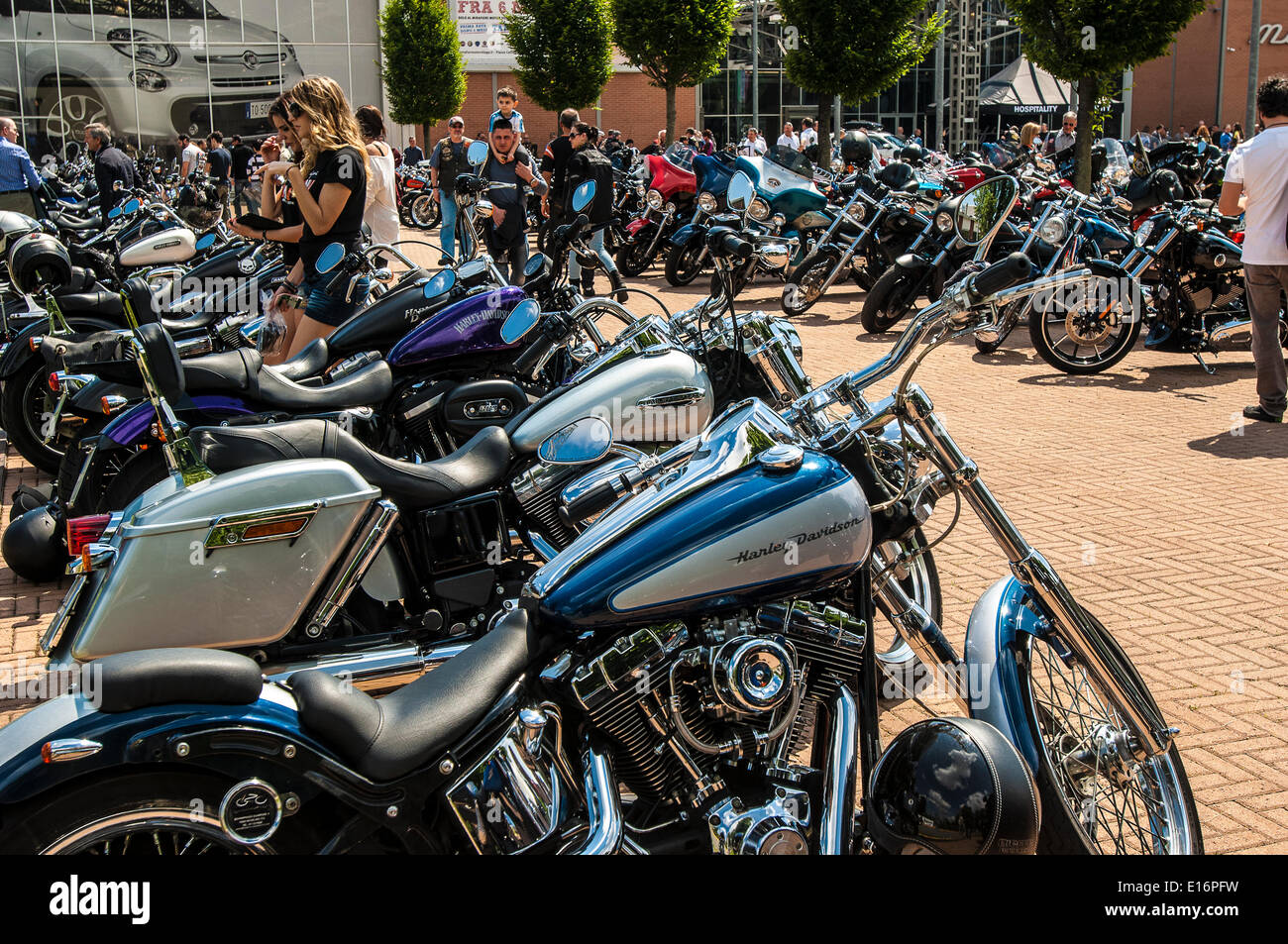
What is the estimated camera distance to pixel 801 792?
222 centimetres

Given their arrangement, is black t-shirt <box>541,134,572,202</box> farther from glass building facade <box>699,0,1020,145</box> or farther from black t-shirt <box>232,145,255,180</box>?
glass building facade <box>699,0,1020,145</box>

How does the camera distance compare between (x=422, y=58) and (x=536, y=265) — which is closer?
(x=536, y=265)

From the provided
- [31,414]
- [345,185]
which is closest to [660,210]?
[345,185]

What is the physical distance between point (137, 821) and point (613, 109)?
134 ft

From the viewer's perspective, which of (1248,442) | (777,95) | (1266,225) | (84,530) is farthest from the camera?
(777,95)

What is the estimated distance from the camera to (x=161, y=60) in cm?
3434

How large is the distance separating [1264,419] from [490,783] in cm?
696

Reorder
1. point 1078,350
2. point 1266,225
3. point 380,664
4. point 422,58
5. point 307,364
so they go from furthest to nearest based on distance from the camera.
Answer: point 422,58 → point 1078,350 → point 1266,225 → point 307,364 → point 380,664

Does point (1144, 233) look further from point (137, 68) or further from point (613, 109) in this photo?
point (613, 109)

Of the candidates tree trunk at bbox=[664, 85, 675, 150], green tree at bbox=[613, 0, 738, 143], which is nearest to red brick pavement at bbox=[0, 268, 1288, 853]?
tree trunk at bbox=[664, 85, 675, 150]

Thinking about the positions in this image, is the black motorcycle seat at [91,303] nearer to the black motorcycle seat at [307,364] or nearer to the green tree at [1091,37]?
the black motorcycle seat at [307,364]

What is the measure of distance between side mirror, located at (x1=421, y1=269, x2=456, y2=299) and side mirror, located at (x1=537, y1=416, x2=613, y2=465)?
1824 millimetres
